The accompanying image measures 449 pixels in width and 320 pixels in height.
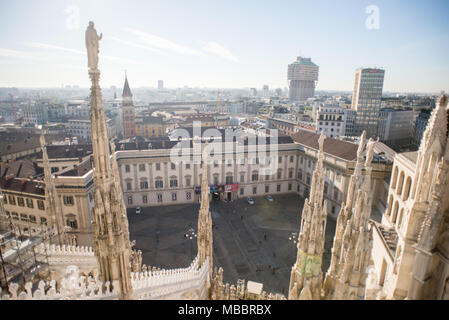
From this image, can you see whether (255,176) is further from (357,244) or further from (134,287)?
(357,244)

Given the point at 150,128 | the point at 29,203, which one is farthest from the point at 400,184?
the point at 150,128

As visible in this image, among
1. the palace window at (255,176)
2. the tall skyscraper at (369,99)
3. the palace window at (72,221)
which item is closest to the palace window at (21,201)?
the palace window at (72,221)

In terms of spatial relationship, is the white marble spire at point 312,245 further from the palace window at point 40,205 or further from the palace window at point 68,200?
the palace window at point 40,205

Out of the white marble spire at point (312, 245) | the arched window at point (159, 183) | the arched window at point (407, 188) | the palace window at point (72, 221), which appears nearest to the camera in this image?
the white marble spire at point (312, 245)

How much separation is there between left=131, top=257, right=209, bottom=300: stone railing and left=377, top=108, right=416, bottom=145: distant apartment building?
12065 cm

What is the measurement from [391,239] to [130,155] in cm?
4134

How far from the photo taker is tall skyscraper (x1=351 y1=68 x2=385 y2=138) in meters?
110

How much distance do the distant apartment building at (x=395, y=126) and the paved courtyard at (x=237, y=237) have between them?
272 feet

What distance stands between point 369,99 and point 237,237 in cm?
10091

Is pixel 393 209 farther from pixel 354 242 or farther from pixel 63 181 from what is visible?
pixel 63 181

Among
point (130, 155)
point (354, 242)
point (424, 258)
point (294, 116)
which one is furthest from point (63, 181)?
point (294, 116)

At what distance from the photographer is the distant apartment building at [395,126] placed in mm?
112188

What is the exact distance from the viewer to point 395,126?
11369 centimetres

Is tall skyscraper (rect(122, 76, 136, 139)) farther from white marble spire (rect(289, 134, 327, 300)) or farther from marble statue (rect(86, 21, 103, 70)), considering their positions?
white marble spire (rect(289, 134, 327, 300))
